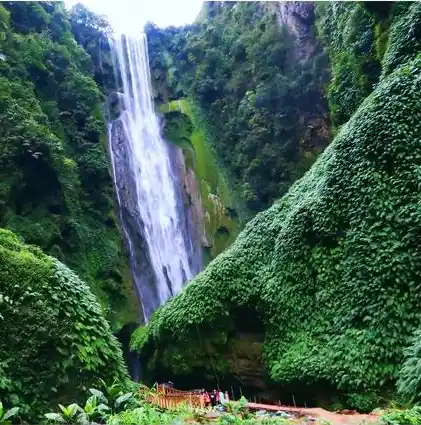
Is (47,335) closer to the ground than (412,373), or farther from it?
farther from it

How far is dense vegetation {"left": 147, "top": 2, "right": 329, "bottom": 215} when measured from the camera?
61.4 feet

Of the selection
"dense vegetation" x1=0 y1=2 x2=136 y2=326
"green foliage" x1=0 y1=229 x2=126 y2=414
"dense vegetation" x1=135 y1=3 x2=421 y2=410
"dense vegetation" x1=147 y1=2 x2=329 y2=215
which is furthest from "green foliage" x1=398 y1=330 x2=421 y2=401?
"dense vegetation" x1=147 y1=2 x2=329 y2=215

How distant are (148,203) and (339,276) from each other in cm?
1178

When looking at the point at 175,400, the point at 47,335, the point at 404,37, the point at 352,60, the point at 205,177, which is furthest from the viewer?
the point at 205,177

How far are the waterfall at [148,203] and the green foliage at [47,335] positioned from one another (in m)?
10.0

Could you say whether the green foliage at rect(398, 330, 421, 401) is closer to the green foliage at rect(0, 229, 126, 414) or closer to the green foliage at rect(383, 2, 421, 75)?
the green foliage at rect(0, 229, 126, 414)

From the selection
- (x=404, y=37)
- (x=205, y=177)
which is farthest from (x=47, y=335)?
(x=205, y=177)

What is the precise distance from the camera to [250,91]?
20.8m

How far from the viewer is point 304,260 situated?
31.5ft

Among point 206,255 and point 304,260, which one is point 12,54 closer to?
point 206,255

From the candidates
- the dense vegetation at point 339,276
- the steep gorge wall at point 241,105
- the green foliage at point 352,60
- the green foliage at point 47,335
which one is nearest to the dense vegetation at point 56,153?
the steep gorge wall at point 241,105

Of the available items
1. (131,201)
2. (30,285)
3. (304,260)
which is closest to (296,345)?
(304,260)

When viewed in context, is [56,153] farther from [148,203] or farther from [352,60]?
[352,60]

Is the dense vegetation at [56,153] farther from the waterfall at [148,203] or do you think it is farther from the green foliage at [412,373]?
the green foliage at [412,373]
